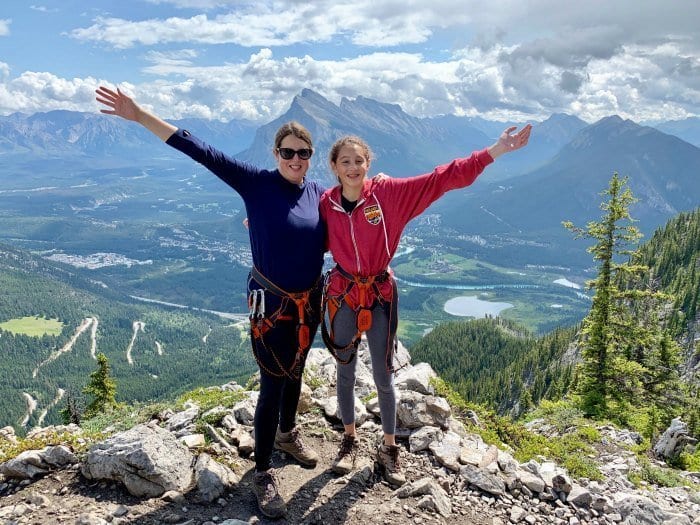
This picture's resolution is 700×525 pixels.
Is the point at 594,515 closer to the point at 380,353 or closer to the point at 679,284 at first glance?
the point at 380,353

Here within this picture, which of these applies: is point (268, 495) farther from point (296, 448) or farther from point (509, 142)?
point (509, 142)

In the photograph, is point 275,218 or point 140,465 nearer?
point 275,218

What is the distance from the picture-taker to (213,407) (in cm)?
862

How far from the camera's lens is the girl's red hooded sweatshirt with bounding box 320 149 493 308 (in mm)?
5773

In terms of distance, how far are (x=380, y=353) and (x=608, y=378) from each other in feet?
53.8

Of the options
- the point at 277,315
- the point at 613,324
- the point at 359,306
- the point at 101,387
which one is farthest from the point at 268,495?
the point at 101,387

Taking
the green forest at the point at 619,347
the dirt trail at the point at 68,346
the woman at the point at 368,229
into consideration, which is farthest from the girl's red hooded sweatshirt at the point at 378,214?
the dirt trail at the point at 68,346

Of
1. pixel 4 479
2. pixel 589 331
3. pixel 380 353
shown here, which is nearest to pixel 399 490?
pixel 380 353

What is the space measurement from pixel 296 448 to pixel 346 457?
0.75 m

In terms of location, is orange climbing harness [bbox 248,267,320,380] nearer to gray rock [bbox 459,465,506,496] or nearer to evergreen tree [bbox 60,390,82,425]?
gray rock [bbox 459,465,506,496]

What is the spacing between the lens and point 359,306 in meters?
5.97

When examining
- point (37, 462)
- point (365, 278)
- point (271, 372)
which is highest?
point (365, 278)

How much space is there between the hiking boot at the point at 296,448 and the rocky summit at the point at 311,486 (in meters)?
0.13

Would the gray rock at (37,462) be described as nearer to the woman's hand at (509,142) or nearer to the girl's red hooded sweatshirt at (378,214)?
the girl's red hooded sweatshirt at (378,214)
